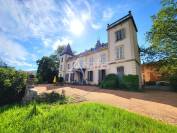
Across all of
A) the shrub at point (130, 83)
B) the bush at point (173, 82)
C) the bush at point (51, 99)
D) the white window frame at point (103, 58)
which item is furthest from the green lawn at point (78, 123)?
the white window frame at point (103, 58)

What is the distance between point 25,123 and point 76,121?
165 cm

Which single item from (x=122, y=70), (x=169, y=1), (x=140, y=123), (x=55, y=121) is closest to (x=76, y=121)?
(x=55, y=121)

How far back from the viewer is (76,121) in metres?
4.63

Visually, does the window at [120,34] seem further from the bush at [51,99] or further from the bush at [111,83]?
the bush at [51,99]

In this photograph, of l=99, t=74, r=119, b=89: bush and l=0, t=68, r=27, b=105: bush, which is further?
l=99, t=74, r=119, b=89: bush

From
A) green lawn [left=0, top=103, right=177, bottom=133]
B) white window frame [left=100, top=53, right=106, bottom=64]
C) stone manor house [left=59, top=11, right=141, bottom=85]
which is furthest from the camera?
white window frame [left=100, top=53, right=106, bottom=64]

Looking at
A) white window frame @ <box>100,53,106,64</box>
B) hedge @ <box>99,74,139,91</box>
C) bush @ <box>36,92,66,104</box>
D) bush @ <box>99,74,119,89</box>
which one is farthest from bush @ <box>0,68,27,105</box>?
white window frame @ <box>100,53,106,64</box>

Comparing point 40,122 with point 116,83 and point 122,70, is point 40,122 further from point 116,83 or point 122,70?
point 122,70

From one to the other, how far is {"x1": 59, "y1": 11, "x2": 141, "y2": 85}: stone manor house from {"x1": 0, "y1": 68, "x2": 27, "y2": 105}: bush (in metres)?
12.3

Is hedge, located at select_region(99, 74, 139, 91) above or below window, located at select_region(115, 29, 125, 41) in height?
below

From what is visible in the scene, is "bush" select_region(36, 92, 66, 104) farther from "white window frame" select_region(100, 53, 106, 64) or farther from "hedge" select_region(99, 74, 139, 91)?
"white window frame" select_region(100, 53, 106, 64)

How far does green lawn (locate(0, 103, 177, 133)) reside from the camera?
4117mm

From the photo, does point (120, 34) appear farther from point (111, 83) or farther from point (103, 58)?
point (111, 83)

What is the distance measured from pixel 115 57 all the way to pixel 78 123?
15.9 meters
